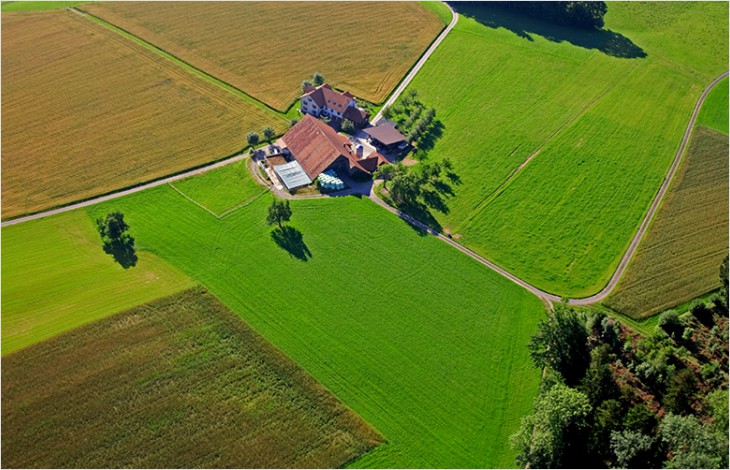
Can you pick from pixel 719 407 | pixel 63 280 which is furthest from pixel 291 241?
pixel 719 407

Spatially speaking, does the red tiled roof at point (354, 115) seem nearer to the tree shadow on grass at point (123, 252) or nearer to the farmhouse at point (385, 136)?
the farmhouse at point (385, 136)

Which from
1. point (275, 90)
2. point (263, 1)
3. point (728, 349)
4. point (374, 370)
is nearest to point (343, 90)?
point (275, 90)

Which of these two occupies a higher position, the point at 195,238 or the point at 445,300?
the point at 445,300

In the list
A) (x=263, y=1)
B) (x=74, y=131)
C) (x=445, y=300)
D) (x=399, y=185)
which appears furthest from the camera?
(x=263, y=1)

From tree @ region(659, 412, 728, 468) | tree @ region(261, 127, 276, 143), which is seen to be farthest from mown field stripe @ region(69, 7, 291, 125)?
tree @ region(659, 412, 728, 468)

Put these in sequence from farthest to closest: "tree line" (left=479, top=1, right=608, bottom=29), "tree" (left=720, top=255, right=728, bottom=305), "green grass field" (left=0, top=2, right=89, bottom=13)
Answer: "tree line" (left=479, top=1, right=608, bottom=29)
"green grass field" (left=0, top=2, right=89, bottom=13)
"tree" (left=720, top=255, right=728, bottom=305)

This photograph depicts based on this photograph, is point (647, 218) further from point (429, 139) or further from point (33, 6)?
point (33, 6)

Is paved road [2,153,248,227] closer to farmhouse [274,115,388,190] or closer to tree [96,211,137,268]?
tree [96,211,137,268]

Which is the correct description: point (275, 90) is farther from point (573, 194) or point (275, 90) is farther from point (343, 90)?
point (573, 194)
